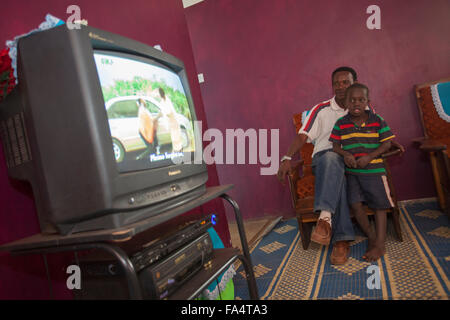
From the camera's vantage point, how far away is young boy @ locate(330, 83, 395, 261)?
1905 millimetres

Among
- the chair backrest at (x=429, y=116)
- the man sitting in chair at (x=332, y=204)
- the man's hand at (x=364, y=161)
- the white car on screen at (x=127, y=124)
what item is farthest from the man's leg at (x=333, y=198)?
the white car on screen at (x=127, y=124)

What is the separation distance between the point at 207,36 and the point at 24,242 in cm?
296

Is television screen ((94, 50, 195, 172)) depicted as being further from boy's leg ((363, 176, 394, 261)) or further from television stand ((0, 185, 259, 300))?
boy's leg ((363, 176, 394, 261))

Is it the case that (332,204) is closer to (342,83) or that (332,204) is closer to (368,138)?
(368,138)

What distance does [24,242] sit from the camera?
84cm

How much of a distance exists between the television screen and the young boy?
1.19 m

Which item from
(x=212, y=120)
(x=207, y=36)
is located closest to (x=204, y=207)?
(x=212, y=120)

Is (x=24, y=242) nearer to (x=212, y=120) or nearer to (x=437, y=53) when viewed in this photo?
(x=212, y=120)

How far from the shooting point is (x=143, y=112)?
39.9 inches

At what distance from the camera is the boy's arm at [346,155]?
75.2 inches

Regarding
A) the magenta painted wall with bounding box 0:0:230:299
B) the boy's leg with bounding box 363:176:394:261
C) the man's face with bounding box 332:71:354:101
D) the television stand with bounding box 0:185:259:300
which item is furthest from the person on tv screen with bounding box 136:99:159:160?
the man's face with bounding box 332:71:354:101

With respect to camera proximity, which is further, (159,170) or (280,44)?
(280,44)
